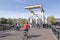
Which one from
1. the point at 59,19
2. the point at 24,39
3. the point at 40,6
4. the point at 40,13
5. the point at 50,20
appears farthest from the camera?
the point at 59,19

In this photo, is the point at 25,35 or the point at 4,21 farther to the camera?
the point at 4,21

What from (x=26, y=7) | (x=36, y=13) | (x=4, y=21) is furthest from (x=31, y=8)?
(x=4, y=21)

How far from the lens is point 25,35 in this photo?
54.4 ft

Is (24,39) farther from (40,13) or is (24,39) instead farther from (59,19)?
(59,19)

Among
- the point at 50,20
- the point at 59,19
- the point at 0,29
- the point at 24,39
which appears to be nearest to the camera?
the point at 24,39

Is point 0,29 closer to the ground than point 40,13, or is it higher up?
closer to the ground

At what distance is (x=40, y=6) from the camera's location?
179 feet

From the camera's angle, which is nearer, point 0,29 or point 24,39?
point 24,39

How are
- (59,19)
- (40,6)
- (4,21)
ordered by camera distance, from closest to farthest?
(40,6), (4,21), (59,19)

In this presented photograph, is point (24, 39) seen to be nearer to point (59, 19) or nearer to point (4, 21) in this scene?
point (4, 21)

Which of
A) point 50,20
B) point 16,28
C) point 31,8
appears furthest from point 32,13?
point 50,20

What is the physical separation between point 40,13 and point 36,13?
233 cm

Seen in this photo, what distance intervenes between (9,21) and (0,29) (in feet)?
251

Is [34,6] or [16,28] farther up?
[34,6]
